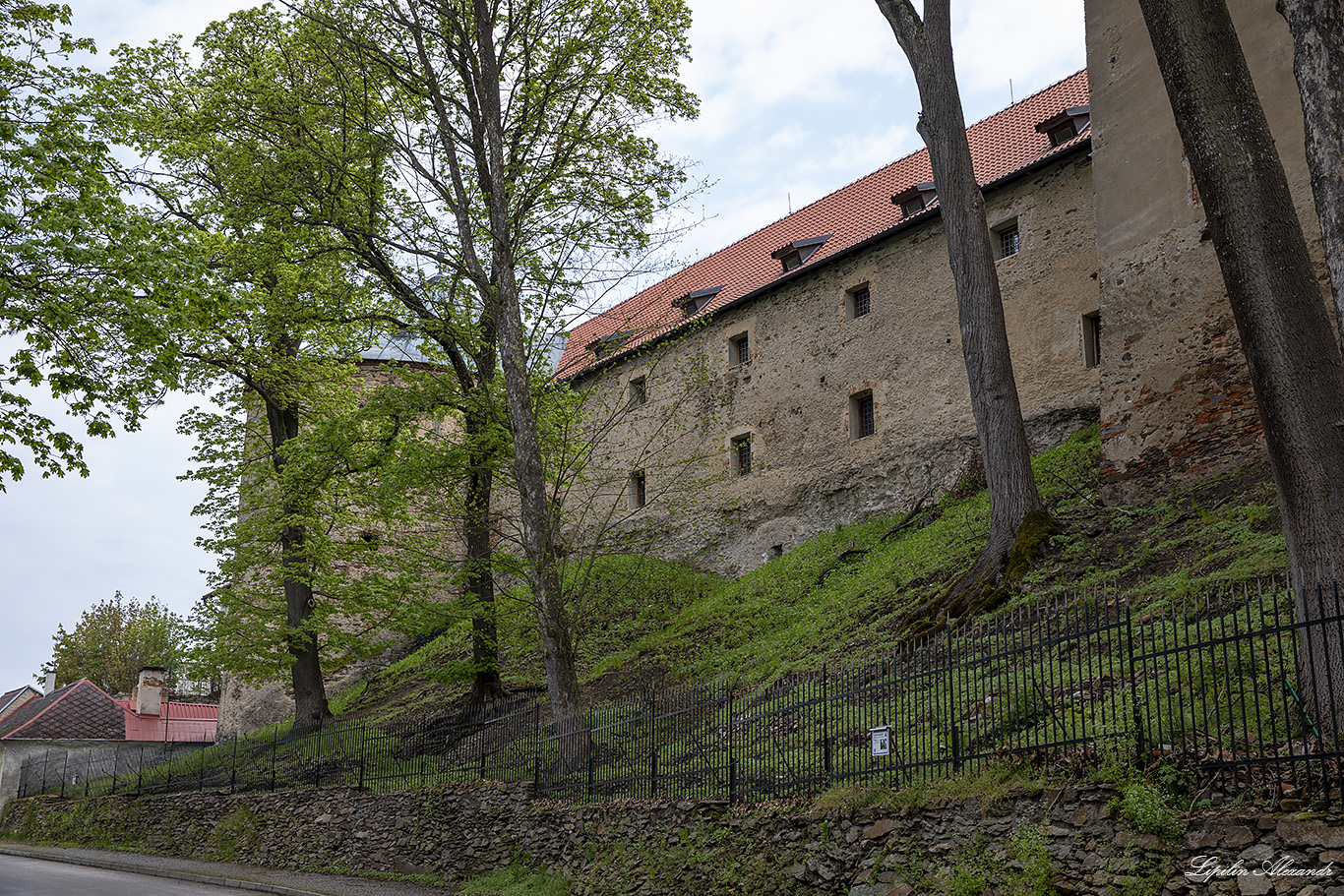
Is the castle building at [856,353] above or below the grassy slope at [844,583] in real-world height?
above

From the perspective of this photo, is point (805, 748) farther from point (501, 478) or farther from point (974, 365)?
point (501, 478)

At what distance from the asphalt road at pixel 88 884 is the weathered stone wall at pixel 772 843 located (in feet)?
4.81

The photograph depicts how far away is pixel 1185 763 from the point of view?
6.41 metres

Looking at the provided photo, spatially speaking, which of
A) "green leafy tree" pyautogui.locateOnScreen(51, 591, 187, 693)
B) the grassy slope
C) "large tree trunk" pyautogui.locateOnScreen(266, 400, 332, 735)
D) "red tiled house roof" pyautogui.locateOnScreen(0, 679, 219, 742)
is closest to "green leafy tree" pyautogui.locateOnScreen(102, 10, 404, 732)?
"large tree trunk" pyautogui.locateOnScreen(266, 400, 332, 735)

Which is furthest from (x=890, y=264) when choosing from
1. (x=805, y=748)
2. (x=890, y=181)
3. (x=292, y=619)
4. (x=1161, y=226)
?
(x=805, y=748)

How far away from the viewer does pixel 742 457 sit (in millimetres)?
26469

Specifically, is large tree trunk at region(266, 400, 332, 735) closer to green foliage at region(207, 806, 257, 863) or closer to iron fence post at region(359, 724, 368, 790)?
green foliage at region(207, 806, 257, 863)

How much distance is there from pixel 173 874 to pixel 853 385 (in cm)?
1569

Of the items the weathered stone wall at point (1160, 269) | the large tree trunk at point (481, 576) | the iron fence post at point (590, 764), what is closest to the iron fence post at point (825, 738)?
the iron fence post at point (590, 764)

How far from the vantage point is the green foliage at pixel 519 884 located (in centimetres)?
1066

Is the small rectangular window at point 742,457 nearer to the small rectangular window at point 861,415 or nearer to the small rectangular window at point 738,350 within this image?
the small rectangular window at point 738,350

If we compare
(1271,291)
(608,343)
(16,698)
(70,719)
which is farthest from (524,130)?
(16,698)

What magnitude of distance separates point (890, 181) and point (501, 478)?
14.5m

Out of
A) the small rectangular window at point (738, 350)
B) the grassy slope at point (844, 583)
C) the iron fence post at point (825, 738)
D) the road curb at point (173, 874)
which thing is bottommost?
the road curb at point (173, 874)
